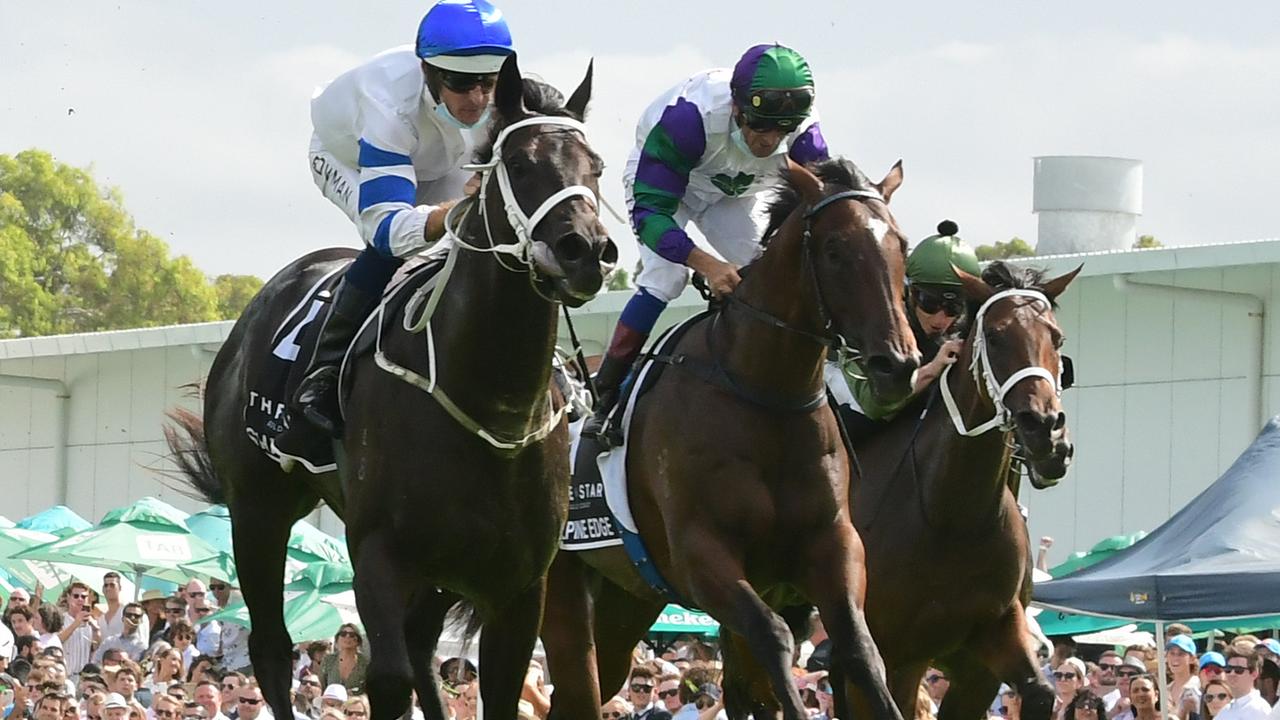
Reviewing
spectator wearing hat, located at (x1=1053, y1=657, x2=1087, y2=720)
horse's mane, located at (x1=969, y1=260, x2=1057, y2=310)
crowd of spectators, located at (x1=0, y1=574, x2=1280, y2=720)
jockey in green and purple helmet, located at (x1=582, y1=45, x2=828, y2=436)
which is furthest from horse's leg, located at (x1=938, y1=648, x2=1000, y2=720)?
spectator wearing hat, located at (x1=1053, y1=657, x2=1087, y2=720)

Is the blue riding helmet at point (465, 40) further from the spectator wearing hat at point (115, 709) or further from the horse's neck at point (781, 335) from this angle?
the spectator wearing hat at point (115, 709)

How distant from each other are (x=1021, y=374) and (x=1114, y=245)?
64.1 feet

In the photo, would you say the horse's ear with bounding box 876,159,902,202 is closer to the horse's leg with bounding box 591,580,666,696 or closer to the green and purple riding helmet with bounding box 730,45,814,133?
the green and purple riding helmet with bounding box 730,45,814,133

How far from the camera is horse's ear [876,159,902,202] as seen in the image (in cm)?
743

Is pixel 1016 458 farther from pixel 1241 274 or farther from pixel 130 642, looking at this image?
pixel 1241 274

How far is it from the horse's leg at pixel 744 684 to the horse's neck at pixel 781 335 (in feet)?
6.53

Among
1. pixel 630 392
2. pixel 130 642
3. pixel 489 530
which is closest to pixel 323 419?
pixel 489 530

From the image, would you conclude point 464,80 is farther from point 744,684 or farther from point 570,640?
point 744,684

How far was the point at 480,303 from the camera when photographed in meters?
6.76

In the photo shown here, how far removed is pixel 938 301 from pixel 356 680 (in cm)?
729

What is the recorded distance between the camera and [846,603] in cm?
722

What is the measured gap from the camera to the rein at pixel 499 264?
6.32 m

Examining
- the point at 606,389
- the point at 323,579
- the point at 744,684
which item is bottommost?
the point at 323,579

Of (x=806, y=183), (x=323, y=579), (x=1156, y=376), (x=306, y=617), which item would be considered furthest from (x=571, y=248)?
(x=1156, y=376)
